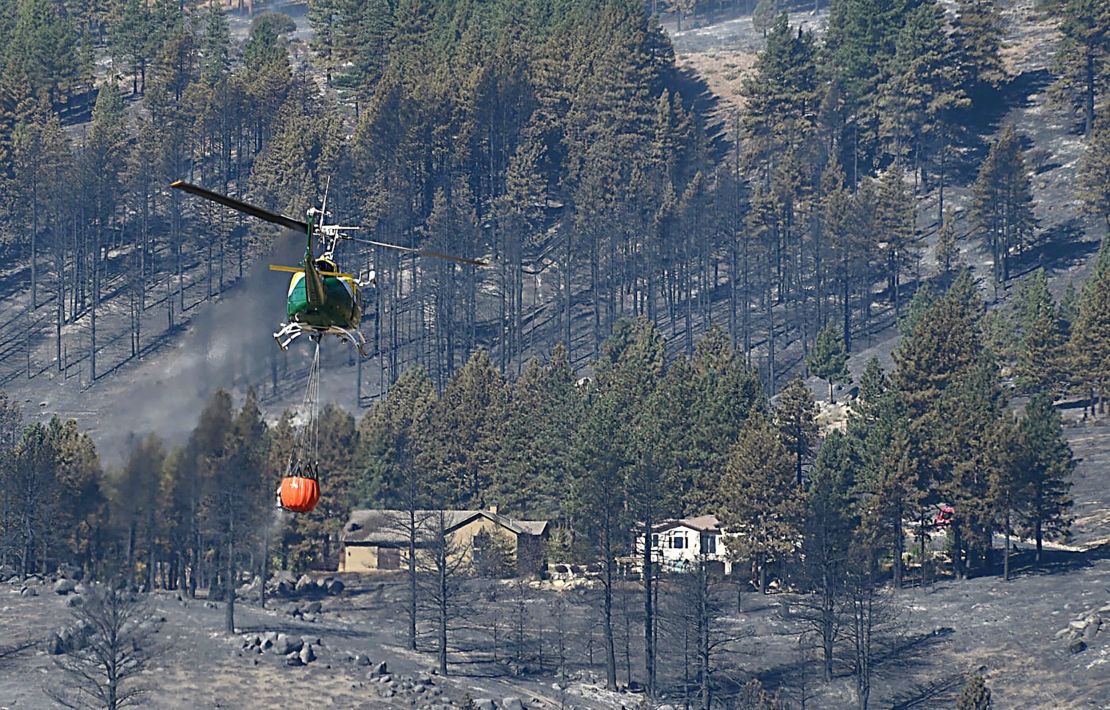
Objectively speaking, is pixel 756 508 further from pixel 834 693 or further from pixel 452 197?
pixel 452 197

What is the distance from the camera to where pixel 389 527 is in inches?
4783

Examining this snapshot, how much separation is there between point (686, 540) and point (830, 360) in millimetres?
32405

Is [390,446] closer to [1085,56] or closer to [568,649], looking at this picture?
[568,649]

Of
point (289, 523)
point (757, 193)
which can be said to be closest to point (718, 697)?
point (289, 523)

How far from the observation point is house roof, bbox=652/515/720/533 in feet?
389

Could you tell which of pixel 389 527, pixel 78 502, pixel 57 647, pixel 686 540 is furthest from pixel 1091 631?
pixel 78 502

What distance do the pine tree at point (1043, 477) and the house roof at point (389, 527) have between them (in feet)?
93.5

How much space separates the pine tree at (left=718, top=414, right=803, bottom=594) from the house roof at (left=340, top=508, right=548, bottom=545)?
52.8ft

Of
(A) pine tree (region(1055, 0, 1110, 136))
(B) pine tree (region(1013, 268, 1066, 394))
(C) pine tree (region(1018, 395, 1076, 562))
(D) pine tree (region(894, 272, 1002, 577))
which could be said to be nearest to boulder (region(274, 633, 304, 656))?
(D) pine tree (region(894, 272, 1002, 577))

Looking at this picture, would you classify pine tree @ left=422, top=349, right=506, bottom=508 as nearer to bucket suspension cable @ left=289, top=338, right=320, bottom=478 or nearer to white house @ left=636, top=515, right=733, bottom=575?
bucket suspension cable @ left=289, top=338, right=320, bottom=478

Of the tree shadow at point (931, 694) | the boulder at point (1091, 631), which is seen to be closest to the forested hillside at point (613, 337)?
the tree shadow at point (931, 694)

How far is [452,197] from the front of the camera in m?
191

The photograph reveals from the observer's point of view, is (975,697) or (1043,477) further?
(1043,477)

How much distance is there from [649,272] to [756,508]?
64.8 meters
